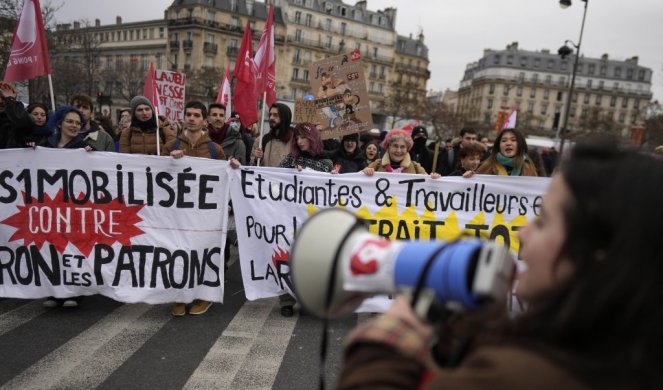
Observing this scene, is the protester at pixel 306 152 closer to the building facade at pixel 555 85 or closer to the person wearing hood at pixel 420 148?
the person wearing hood at pixel 420 148

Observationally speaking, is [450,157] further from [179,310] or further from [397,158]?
[179,310]

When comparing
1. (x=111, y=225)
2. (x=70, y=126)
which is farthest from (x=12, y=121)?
(x=111, y=225)

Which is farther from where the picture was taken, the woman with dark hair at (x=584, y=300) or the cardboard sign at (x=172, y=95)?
the cardboard sign at (x=172, y=95)

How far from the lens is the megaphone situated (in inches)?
32.3

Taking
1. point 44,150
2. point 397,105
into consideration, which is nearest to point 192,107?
point 44,150

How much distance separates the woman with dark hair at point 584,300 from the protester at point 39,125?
214 inches

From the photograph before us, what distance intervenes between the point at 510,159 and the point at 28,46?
5.11 metres

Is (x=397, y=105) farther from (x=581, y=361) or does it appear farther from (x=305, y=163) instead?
(x=581, y=361)

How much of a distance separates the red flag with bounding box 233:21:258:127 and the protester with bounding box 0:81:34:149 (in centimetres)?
243

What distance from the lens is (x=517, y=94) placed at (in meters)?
85.7

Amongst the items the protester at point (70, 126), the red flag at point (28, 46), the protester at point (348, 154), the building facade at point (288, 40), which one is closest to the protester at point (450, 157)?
the protester at point (348, 154)

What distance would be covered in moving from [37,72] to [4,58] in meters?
9.56

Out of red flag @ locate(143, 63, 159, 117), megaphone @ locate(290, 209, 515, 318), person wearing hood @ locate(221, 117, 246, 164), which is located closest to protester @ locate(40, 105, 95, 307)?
red flag @ locate(143, 63, 159, 117)

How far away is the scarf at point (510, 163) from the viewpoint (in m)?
4.60
